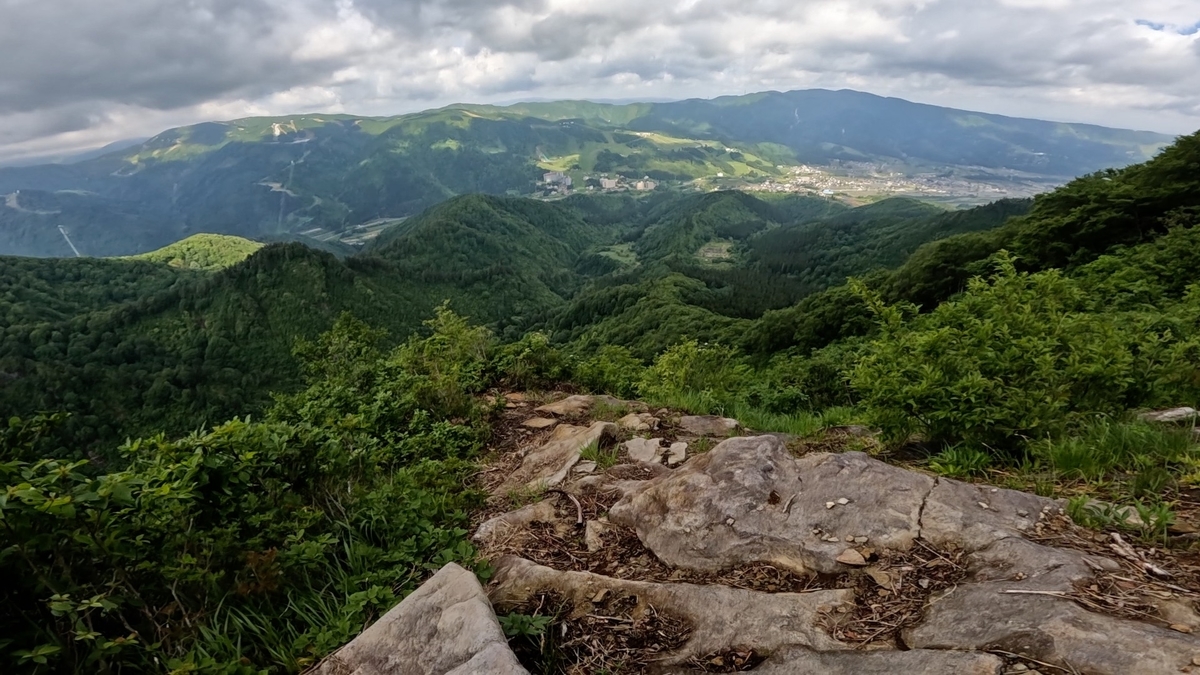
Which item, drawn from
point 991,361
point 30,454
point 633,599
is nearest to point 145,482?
point 30,454

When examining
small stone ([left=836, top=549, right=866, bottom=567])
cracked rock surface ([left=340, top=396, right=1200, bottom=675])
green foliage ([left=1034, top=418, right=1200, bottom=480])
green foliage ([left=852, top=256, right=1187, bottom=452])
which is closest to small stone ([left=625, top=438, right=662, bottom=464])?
cracked rock surface ([left=340, top=396, right=1200, bottom=675])

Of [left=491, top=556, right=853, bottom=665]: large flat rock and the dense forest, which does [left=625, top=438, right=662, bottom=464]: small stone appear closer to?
the dense forest

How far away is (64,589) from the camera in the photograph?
2.82 metres

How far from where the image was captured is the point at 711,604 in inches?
132

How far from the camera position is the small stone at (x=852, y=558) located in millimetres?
3516

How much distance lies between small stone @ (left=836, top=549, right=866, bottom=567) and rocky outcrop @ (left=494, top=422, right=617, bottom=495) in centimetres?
287

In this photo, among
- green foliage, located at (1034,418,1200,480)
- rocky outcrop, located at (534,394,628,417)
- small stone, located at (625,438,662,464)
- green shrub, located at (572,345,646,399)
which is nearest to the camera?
green foliage, located at (1034,418,1200,480)

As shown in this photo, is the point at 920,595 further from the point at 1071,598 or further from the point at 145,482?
the point at 145,482

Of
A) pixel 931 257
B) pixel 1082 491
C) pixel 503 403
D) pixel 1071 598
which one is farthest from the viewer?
pixel 931 257

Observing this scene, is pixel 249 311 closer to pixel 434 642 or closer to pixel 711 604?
pixel 434 642

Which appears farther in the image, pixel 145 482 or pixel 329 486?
pixel 329 486

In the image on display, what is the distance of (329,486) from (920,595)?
13.9 feet

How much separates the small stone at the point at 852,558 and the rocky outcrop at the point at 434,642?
216cm

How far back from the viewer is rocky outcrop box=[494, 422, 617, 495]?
19.1 feet
